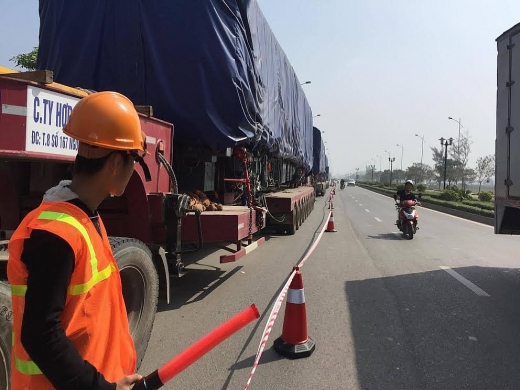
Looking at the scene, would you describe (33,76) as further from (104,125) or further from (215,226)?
(215,226)

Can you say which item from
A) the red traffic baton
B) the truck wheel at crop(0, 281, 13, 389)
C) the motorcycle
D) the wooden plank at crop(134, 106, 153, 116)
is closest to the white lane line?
the motorcycle

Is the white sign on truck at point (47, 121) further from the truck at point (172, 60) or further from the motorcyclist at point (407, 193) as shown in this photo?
the motorcyclist at point (407, 193)

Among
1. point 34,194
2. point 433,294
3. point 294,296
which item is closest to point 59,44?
point 34,194

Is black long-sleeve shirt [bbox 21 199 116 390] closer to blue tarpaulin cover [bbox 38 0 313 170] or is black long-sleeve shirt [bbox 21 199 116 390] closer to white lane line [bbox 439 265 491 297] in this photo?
blue tarpaulin cover [bbox 38 0 313 170]

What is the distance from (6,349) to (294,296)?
257 cm

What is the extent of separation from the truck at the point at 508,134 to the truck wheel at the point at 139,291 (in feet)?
17.7

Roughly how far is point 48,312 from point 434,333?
441cm

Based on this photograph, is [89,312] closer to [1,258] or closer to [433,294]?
[1,258]

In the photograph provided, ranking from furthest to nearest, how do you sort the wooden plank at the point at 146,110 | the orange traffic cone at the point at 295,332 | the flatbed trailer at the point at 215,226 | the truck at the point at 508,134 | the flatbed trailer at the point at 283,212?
the flatbed trailer at the point at 283,212 < the truck at the point at 508,134 < the flatbed trailer at the point at 215,226 < the wooden plank at the point at 146,110 < the orange traffic cone at the point at 295,332

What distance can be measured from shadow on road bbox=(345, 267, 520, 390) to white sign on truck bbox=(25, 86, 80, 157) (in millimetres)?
3015

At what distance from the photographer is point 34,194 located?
4.30m

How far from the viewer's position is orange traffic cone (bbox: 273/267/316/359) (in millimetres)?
4059

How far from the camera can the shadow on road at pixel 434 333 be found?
3.64 meters

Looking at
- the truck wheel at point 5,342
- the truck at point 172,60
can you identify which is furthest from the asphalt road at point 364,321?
the truck wheel at point 5,342
